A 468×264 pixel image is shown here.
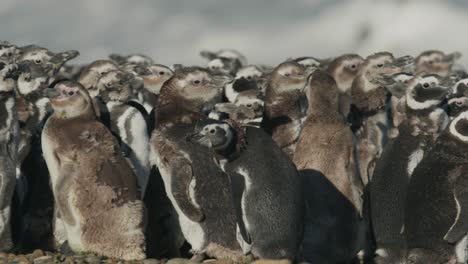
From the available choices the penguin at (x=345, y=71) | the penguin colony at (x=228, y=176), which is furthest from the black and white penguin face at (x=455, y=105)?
the penguin at (x=345, y=71)

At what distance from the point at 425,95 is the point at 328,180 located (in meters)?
0.99

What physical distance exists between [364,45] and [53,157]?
24.9 metres

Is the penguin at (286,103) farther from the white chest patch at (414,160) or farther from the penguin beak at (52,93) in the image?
the penguin beak at (52,93)

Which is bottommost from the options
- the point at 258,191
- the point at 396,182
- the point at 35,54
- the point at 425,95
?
the point at 396,182

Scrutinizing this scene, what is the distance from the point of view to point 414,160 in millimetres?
8719

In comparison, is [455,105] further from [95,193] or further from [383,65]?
[95,193]

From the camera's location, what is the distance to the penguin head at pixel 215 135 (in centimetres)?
798

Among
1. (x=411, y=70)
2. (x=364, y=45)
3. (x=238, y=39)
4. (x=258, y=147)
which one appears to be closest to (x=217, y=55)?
(x=411, y=70)

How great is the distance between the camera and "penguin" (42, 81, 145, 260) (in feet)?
27.3

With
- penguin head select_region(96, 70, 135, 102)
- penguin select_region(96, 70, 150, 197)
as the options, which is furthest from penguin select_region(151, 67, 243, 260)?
penguin head select_region(96, 70, 135, 102)

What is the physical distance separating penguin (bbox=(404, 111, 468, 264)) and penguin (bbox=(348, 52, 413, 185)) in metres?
2.09

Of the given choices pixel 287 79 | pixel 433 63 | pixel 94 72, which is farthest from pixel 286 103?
pixel 433 63

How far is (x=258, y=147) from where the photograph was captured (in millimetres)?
8094

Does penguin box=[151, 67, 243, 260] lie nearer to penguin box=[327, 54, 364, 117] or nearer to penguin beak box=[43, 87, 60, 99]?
penguin beak box=[43, 87, 60, 99]
